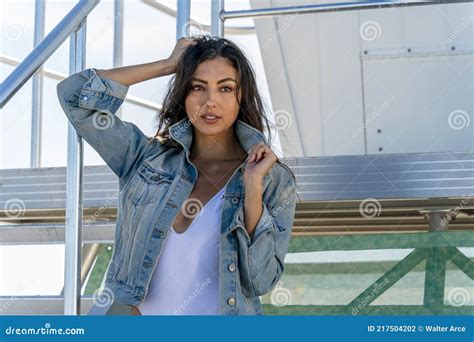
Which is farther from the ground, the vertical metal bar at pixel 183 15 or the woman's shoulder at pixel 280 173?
the vertical metal bar at pixel 183 15

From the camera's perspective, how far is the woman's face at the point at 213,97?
1.48 meters

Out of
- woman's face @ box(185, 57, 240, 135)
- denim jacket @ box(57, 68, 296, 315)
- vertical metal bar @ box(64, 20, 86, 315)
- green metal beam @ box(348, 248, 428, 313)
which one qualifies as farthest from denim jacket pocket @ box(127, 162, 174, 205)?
green metal beam @ box(348, 248, 428, 313)

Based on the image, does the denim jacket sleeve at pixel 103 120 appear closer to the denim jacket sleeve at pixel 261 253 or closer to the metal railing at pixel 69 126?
the metal railing at pixel 69 126

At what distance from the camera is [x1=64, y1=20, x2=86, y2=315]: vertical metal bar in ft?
5.61

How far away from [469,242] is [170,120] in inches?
30.9

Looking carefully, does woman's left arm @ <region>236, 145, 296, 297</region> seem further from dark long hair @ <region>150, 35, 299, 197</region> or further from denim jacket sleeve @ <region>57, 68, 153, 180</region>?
denim jacket sleeve @ <region>57, 68, 153, 180</region>

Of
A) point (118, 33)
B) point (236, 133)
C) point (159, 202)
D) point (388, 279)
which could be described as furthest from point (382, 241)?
point (118, 33)

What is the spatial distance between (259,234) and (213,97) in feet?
0.85

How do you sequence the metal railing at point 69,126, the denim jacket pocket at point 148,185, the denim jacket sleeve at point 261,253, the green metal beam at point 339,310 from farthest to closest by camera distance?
1. the green metal beam at point 339,310
2. the metal railing at point 69,126
3. the denim jacket pocket at point 148,185
4. the denim jacket sleeve at point 261,253

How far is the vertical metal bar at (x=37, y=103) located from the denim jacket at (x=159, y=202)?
1146 mm

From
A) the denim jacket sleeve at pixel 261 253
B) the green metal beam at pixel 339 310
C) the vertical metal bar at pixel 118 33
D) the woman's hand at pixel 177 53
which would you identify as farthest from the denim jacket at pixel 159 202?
the vertical metal bar at pixel 118 33

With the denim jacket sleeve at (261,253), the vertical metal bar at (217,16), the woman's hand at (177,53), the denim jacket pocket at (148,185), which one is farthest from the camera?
the vertical metal bar at (217,16)

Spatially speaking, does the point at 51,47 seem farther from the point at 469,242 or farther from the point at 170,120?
the point at 469,242

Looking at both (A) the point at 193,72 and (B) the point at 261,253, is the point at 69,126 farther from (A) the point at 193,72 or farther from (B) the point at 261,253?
(B) the point at 261,253
